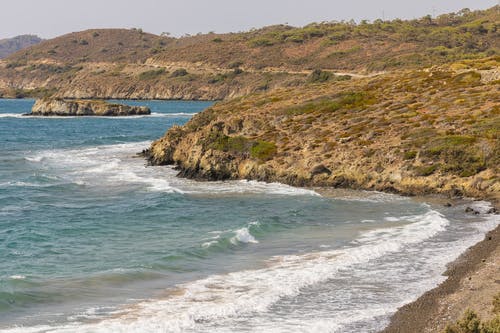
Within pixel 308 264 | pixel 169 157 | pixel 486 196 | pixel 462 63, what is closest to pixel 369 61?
pixel 462 63

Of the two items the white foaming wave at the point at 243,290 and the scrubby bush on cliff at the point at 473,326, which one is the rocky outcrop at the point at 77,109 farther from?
the scrubby bush on cliff at the point at 473,326

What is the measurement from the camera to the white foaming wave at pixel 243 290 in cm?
1905

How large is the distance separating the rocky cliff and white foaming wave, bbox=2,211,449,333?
1194 centimetres

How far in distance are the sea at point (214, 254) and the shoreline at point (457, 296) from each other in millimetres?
467

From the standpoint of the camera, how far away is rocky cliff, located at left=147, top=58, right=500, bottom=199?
41.1 metres

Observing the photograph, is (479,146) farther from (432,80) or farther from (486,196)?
(432,80)


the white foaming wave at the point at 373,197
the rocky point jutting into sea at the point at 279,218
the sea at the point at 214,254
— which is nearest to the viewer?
the sea at the point at 214,254

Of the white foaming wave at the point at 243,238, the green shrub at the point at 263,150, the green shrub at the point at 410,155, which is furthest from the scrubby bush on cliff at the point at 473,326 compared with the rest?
the green shrub at the point at 263,150

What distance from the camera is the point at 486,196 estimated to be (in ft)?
124

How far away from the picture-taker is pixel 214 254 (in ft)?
90.8

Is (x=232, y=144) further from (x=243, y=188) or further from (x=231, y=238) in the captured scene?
(x=231, y=238)

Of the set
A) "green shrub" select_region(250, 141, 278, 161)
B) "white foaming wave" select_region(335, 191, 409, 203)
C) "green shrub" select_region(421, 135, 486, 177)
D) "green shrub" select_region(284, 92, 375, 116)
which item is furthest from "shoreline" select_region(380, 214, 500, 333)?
"green shrub" select_region(284, 92, 375, 116)

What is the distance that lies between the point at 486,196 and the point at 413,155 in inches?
243

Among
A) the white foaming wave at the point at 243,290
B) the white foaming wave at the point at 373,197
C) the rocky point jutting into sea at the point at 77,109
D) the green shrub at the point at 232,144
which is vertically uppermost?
the rocky point jutting into sea at the point at 77,109
